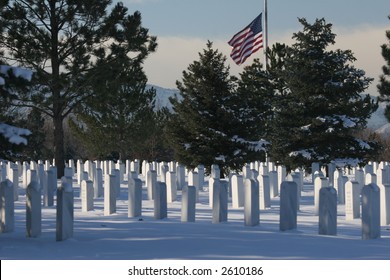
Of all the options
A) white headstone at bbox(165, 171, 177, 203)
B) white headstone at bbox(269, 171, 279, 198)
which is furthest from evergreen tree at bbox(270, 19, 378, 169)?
white headstone at bbox(165, 171, 177, 203)

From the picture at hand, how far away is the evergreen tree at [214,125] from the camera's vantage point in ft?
94.6

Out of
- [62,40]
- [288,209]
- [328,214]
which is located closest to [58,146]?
[62,40]

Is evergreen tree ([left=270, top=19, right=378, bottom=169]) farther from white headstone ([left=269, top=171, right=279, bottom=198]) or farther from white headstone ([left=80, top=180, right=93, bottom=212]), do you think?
white headstone ([left=80, top=180, right=93, bottom=212])

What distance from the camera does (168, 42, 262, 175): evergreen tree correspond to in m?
28.8

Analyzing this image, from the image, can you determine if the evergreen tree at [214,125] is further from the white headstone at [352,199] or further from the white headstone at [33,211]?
the white headstone at [33,211]

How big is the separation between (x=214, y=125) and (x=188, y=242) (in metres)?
19.9

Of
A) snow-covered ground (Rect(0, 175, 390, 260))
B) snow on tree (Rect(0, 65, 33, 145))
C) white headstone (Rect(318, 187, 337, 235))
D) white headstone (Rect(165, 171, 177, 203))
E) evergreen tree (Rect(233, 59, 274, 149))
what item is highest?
evergreen tree (Rect(233, 59, 274, 149))

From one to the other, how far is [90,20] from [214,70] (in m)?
5.05

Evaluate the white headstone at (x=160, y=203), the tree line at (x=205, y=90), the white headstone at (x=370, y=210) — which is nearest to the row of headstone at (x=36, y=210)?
the white headstone at (x=160, y=203)

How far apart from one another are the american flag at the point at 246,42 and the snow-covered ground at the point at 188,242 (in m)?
18.3

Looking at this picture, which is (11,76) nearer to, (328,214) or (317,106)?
(328,214)

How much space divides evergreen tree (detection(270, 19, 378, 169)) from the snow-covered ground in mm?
17663

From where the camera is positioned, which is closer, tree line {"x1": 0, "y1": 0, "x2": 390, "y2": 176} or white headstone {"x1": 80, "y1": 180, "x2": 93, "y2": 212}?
white headstone {"x1": 80, "y1": 180, "x2": 93, "y2": 212}
